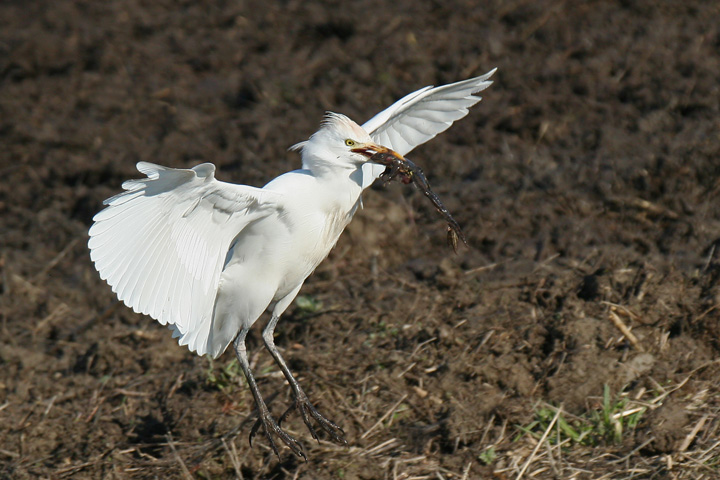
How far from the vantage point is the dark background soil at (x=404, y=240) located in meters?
5.01

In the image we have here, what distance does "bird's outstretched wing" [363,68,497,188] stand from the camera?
512 cm

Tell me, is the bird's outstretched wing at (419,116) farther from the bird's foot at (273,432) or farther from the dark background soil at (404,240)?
the bird's foot at (273,432)

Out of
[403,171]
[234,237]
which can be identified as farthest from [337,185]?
[234,237]

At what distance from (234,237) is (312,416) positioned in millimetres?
1058

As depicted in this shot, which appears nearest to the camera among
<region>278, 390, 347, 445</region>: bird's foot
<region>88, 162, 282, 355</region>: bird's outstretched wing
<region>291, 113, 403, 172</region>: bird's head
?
<region>88, 162, 282, 355</region>: bird's outstretched wing

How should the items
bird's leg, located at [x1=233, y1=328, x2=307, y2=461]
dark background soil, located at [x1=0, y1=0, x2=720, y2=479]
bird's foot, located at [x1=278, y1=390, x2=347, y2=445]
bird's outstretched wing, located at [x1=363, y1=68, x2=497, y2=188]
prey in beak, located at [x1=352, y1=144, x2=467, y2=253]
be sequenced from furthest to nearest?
bird's outstretched wing, located at [x1=363, y1=68, x2=497, y2=188] < dark background soil, located at [x1=0, y1=0, x2=720, y2=479] < bird's foot, located at [x1=278, y1=390, x2=347, y2=445] < bird's leg, located at [x1=233, y1=328, x2=307, y2=461] < prey in beak, located at [x1=352, y1=144, x2=467, y2=253]

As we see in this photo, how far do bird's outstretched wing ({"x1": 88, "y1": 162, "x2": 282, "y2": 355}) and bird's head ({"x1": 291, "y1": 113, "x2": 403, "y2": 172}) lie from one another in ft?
1.10

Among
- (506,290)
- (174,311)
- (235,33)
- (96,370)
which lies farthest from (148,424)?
(235,33)

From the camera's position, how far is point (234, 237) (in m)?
4.68

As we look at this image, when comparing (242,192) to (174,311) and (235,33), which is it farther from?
(235,33)

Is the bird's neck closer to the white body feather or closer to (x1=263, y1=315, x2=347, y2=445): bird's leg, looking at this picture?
the white body feather

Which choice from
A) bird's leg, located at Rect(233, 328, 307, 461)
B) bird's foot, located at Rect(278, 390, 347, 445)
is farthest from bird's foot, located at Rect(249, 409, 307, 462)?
bird's foot, located at Rect(278, 390, 347, 445)

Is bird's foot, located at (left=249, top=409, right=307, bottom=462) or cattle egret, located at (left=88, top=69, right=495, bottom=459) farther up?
cattle egret, located at (left=88, top=69, right=495, bottom=459)

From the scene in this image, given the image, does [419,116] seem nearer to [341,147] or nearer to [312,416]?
[341,147]
